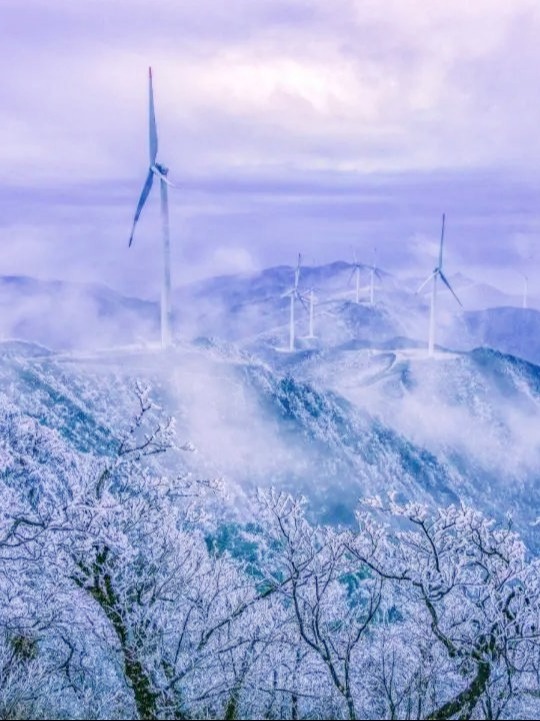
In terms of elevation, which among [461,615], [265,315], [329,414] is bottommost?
[329,414]

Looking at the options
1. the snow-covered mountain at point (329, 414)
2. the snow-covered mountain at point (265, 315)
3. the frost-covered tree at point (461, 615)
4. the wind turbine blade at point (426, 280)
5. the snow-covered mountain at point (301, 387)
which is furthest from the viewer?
the snow-covered mountain at point (265, 315)

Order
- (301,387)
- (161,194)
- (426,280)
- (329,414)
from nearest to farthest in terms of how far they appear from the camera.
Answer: (161,194), (426,280), (329,414), (301,387)

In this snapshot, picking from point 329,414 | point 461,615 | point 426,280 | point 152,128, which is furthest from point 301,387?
point 461,615

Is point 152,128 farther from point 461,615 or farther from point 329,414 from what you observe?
point 329,414

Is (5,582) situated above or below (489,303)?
above

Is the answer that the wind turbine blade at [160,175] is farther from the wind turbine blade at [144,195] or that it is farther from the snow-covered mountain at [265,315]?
the snow-covered mountain at [265,315]

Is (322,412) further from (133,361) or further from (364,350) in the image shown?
(364,350)

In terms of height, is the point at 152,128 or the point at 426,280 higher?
the point at 152,128

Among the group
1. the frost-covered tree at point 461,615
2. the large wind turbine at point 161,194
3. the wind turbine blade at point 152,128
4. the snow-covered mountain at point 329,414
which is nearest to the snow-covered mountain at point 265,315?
the snow-covered mountain at point 329,414

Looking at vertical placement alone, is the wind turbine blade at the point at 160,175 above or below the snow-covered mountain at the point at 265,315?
above

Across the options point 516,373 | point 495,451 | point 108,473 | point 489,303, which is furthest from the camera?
point 489,303

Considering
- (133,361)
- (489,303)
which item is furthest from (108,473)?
(489,303)
